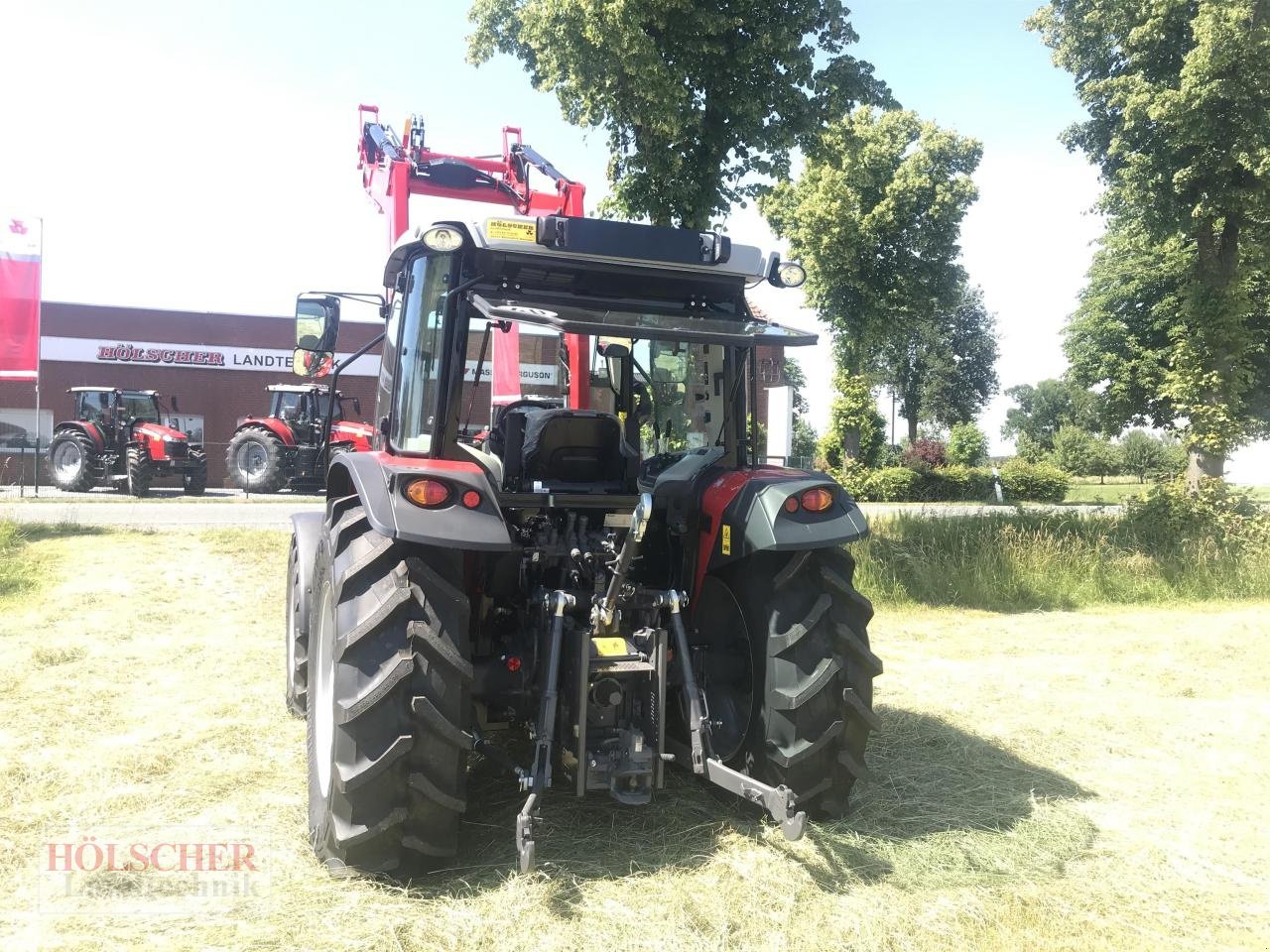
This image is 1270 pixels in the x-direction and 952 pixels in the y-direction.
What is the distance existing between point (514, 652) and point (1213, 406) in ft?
38.4

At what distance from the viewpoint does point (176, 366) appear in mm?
27281

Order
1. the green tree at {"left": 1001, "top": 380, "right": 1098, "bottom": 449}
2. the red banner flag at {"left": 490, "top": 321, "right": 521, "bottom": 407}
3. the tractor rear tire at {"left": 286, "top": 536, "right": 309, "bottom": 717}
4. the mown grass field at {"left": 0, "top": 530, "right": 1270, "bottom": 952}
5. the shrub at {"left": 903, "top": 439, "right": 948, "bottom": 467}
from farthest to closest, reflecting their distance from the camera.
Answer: the green tree at {"left": 1001, "top": 380, "right": 1098, "bottom": 449} < the shrub at {"left": 903, "top": 439, "right": 948, "bottom": 467} < the tractor rear tire at {"left": 286, "top": 536, "right": 309, "bottom": 717} < the red banner flag at {"left": 490, "top": 321, "right": 521, "bottom": 407} < the mown grass field at {"left": 0, "top": 530, "right": 1270, "bottom": 952}

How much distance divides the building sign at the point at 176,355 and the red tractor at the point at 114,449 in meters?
6.97

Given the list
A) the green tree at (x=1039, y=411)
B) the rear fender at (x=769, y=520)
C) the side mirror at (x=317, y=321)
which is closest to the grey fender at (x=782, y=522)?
the rear fender at (x=769, y=520)

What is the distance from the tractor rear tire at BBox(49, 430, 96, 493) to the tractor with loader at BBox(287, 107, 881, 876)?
18624 mm

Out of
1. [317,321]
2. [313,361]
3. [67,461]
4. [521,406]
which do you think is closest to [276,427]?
[67,461]

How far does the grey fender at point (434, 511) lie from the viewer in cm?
301

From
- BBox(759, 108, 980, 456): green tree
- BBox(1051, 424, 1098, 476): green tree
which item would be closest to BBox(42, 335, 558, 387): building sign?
BBox(759, 108, 980, 456): green tree

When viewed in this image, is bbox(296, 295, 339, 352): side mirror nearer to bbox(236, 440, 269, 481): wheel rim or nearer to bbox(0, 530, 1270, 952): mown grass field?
bbox(0, 530, 1270, 952): mown grass field

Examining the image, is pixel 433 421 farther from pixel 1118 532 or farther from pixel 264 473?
pixel 264 473

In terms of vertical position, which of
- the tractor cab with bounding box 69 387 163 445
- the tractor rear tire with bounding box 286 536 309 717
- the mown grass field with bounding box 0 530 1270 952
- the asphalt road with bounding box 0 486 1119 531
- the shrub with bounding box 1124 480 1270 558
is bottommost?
the mown grass field with bounding box 0 530 1270 952

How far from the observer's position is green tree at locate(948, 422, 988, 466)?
129 ft

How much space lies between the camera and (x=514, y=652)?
11.7ft

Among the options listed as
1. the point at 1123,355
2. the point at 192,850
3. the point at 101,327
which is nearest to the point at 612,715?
the point at 192,850
